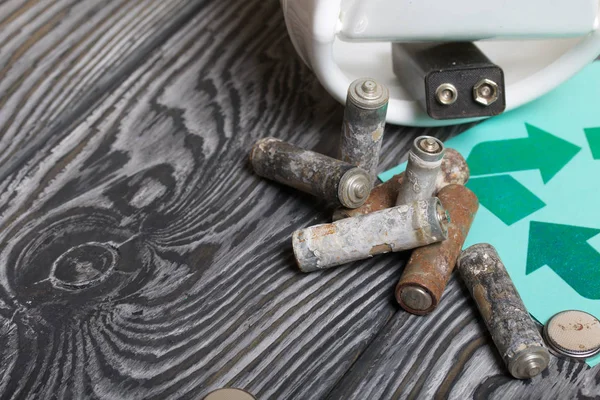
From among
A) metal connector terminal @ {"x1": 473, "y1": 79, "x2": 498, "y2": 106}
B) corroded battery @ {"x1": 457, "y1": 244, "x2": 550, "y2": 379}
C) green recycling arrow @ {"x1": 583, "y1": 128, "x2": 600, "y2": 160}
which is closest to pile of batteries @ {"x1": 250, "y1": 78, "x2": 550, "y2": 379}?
corroded battery @ {"x1": 457, "y1": 244, "x2": 550, "y2": 379}

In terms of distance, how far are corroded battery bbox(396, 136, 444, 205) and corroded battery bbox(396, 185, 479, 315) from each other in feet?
0.18

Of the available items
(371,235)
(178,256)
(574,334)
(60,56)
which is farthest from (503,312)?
(60,56)

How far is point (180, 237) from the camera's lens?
1.17 m

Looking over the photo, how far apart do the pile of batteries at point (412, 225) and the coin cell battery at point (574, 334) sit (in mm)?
40

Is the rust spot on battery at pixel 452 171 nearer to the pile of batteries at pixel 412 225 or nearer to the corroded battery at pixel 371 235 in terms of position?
the pile of batteries at pixel 412 225

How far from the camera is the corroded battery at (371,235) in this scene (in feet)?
3.44

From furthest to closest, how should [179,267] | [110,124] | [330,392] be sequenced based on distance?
[110,124]
[179,267]
[330,392]

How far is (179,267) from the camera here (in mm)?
1129

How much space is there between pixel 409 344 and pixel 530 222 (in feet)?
0.99

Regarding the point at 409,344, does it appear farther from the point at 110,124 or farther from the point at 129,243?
the point at 110,124

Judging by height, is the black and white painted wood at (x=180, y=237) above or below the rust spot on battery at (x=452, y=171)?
above

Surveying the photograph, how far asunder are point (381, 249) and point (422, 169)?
125 millimetres

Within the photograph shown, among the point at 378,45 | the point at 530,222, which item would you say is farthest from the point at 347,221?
the point at 378,45

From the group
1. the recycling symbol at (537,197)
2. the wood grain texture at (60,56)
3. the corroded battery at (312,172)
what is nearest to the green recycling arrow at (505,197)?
the recycling symbol at (537,197)
